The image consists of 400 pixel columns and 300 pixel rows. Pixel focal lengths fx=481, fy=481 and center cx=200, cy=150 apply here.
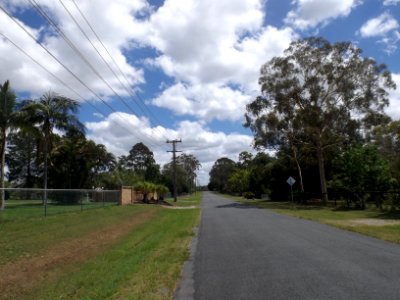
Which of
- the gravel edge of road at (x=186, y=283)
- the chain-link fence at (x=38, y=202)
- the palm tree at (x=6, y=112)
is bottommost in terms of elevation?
the gravel edge of road at (x=186, y=283)

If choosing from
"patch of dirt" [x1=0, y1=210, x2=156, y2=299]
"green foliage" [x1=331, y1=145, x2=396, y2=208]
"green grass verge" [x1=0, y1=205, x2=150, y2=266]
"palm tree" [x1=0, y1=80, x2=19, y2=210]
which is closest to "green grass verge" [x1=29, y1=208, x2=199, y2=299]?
"patch of dirt" [x1=0, y1=210, x2=156, y2=299]

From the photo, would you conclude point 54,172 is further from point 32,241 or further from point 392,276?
point 392,276

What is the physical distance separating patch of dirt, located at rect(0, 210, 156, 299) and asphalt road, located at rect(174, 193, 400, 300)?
3.16 m

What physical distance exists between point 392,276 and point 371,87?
136 feet

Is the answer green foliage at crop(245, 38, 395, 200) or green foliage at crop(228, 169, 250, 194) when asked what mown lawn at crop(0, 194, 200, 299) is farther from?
green foliage at crop(228, 169, 250, 194)

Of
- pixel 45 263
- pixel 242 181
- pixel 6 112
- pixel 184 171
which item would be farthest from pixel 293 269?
pixel 184 171

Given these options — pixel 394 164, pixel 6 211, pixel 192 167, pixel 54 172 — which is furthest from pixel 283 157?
pixel 192 167

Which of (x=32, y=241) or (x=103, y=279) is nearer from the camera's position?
(x=103, y=279)

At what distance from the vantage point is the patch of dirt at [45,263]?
32.2 feet

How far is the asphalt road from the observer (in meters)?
8.03

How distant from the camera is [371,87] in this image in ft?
156

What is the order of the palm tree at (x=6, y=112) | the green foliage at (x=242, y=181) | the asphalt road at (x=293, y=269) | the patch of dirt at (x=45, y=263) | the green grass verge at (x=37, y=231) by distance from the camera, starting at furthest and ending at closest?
the green foliage at (x=242, y=181) < the palm tree at (x=6, y=112) < the green grass verge at (x=37, y=231) < the patch of dirt at (x=45, y=263) < the asphalt road at (x=293, y=269)

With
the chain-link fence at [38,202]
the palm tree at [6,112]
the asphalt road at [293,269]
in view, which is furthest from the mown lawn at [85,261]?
the palm tree at [6,112]

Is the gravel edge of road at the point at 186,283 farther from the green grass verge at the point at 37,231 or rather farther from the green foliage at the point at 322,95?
the green foliage at the point at 322,95
